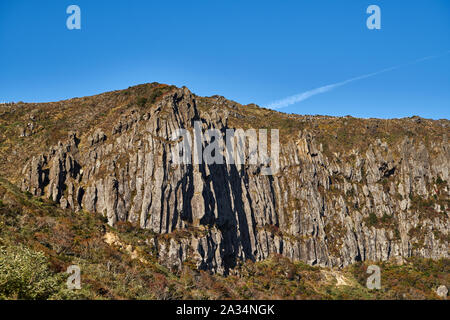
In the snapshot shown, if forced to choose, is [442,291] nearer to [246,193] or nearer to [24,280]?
[246,193]

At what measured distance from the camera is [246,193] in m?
129

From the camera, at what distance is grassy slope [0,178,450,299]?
30.9 meters

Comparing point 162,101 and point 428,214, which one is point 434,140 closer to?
point 428,214

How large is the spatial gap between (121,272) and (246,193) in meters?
75.1

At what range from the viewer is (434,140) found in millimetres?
179500

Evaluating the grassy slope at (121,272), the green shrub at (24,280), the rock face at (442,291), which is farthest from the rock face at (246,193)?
the green shrub at (24,280)

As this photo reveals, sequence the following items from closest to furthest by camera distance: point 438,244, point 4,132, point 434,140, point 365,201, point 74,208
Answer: point 74,208
point 4,132
point 438,244
point 365,201
point 434,140

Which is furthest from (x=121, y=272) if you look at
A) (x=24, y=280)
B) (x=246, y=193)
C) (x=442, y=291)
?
(x=442, y=291)

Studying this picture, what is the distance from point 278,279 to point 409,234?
84.6 m

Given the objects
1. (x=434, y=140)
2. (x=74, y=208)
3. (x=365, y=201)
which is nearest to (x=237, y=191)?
(x=74, y=208)

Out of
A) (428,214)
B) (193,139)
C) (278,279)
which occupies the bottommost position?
(278,279)

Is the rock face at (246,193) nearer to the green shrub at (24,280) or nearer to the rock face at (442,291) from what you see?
the rock face at (442,291)

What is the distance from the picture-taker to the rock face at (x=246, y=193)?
89.2m

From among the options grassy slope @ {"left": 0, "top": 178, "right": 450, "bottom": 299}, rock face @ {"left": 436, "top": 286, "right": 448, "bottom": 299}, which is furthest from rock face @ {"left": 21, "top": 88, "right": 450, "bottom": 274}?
rock face @ {"left": 436, "top": 286, "right": 448, "bottom": 299}
